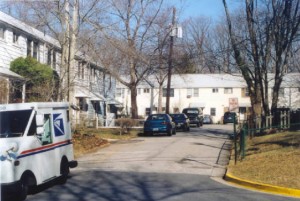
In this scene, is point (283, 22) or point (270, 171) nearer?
point (270, 171)

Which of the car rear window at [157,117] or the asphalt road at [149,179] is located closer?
the asphalt road at [149,179]

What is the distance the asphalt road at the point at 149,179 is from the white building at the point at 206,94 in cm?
4615

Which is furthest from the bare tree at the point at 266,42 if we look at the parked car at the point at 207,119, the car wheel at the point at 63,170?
the parked car at the point at 207,119

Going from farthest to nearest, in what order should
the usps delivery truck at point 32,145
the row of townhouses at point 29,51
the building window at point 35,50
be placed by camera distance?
the building window at point 35,50, the row of townhouses at point 29,51, the usps delivery truck at point 32,145

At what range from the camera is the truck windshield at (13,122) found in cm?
1054

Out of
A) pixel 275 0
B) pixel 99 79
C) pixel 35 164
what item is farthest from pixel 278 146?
pixel 99 79

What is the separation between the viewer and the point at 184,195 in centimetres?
1071

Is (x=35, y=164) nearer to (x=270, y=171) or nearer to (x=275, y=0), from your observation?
(x=270, y=171)

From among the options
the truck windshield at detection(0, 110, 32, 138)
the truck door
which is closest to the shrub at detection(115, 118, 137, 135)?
the truck door

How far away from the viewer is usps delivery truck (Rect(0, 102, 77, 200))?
970cm

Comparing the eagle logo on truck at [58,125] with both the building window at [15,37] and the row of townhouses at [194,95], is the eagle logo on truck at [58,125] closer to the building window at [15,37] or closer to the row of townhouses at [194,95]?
the building window at [15,37]

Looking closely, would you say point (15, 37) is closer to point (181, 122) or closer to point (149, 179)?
point (149, 179)

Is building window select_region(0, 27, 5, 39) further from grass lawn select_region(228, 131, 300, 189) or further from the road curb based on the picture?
the road curb

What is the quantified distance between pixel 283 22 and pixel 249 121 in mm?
6111
